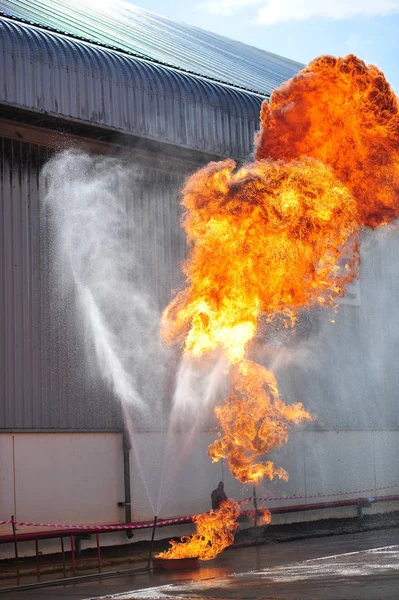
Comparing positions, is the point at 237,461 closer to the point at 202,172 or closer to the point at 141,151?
the point at 202,172

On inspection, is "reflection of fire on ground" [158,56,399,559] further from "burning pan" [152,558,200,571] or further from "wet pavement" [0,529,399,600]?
"wet pavement" [0,529,399,600]

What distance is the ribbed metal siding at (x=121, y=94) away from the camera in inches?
727

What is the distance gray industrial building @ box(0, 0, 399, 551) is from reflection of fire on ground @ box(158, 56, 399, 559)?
13.3ft

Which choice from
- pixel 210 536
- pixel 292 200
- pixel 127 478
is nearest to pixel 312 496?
pixel 127 478

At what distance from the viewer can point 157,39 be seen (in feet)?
84.6

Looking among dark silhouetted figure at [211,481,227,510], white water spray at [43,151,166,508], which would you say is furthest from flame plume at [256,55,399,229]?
dark silhouetted figure at [211,481,227,510]

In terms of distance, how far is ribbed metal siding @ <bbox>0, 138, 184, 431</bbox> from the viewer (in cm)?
1830

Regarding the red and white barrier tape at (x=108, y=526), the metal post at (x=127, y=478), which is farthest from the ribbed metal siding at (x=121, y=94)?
the red and white barrier tape at (x=108, y=526)

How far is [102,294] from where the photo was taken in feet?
65.8

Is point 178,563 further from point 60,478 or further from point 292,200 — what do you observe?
point 292,200

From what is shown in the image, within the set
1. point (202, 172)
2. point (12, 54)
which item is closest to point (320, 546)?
point (202, 172)

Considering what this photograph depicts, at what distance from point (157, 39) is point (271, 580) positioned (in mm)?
17261

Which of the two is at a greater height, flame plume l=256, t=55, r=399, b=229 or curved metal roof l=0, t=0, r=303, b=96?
curved metal roof l=0, t=0, r=303, b=96

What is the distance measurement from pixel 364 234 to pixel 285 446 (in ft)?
21.3
